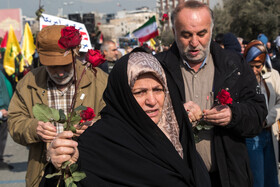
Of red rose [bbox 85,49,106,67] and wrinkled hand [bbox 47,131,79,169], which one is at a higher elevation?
red rose [bbox 85,49,106,67]

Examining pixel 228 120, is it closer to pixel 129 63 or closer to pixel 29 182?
pixel 129 63

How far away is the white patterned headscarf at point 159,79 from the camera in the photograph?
2.39 meters

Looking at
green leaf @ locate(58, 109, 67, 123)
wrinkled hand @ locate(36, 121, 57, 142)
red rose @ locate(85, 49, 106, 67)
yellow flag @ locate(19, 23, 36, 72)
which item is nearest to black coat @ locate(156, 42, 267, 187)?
wrinkled hand @ locate(36, 121, 57, 142)

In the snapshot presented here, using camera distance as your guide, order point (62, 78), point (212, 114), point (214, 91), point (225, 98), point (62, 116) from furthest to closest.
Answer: point (62, 78) → point (214, 91) → point (212, 114) → point (225, 98) → point (62, 116)

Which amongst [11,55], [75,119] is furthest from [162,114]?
[11,55]

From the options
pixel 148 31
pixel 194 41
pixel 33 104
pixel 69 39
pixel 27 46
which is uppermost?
pixel 69 39

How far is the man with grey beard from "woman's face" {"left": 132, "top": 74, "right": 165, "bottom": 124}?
0.64 m

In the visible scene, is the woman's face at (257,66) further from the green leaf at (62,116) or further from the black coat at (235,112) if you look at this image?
the green leaf at (62,116)

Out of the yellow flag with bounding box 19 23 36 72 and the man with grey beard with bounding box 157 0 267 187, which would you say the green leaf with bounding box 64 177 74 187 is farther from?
the yellow flag with bounding box 19 23 36 72

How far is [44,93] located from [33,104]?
0.13 meters

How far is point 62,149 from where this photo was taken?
187 cm

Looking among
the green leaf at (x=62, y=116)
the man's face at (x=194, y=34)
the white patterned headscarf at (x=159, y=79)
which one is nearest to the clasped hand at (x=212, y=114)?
the white patterned headscarf at (x=159, y=79)

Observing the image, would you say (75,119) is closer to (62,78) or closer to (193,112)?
(193,112)

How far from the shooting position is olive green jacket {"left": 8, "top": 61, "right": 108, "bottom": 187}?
3227 millimetres
